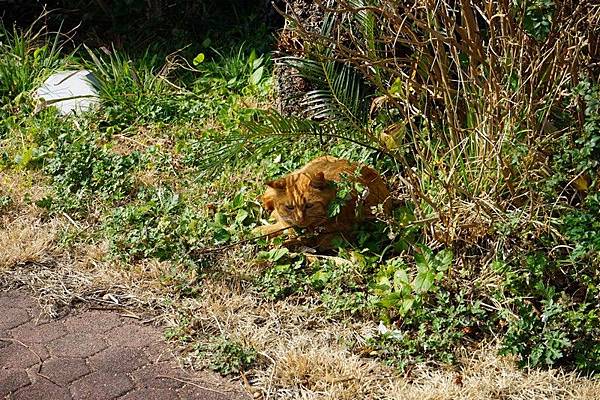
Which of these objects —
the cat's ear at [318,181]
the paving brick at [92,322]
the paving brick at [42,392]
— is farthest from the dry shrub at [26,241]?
the cat's ear at [318,181]

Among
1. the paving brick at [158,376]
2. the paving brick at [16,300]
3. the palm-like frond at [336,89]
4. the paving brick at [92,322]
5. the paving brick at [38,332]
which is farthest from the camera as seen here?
the palm-like frond at [336,89]

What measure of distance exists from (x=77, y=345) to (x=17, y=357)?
10.9 inches

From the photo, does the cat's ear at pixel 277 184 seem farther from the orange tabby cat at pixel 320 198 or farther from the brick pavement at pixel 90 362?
the brick pavement at pixel 90 362

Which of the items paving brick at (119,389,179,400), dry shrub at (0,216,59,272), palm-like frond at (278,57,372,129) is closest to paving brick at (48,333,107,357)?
paving brick at (119,389,179,400)

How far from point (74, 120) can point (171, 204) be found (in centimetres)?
165

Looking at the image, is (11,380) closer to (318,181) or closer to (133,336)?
(133,336)

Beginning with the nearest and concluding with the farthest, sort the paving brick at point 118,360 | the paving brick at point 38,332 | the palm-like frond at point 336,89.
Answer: the paving brick at point 118,360
the paving brick at point 38,332
the palm-like frond at point 336,89

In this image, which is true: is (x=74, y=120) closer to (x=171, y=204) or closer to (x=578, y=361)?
(x=171, y=204)

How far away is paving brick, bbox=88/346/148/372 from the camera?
13.5 ft

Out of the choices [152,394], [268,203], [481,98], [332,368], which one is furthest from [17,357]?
[481,98]

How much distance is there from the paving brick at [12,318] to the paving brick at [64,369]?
0.43m

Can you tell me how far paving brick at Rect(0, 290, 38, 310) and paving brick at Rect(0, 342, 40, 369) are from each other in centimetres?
39

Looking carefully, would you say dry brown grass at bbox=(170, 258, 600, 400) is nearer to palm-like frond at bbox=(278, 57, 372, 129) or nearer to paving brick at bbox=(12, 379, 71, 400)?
paving brick at bbox=(12, 379, 71, 400)

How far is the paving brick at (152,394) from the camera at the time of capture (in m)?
3.90
